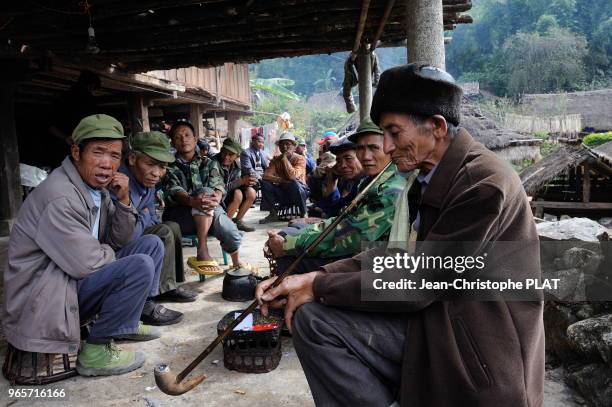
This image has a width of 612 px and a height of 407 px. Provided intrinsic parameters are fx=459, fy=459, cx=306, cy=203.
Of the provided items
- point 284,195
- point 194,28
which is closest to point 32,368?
point 194,28

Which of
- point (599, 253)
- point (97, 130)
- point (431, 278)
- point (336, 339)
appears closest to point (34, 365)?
point (97, 130)

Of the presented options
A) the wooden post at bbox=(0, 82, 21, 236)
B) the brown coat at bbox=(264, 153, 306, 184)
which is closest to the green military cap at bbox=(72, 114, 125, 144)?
the wooden post at bbox=(0, 82, 21, 236)

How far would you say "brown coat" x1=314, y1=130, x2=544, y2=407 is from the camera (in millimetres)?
1587

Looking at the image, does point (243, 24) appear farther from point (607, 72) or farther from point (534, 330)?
point (607, 72)

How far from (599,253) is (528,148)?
20110mm

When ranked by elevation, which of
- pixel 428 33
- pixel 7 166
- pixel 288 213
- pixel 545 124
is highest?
pixel 545 124

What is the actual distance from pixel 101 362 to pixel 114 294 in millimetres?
467

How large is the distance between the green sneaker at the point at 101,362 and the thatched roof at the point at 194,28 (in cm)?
350

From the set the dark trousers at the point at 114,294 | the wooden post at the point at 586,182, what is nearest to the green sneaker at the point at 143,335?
the dark trousers at the point at 114,294

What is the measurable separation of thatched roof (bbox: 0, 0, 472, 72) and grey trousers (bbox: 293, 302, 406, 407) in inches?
158

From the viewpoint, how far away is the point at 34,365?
9.32 ft

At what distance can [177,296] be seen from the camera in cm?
450

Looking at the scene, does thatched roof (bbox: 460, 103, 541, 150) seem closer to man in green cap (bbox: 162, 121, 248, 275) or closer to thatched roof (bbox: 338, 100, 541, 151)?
thatched roof (bbox: 338, 100, 541, 151)

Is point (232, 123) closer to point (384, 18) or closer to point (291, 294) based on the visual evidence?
point (384, 18)
